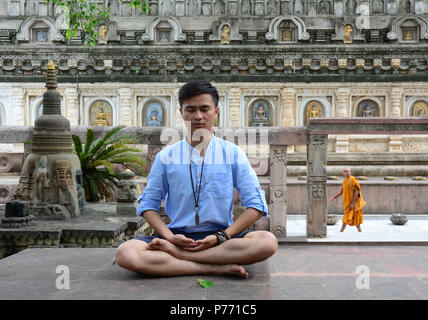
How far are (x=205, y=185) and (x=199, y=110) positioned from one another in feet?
1.83

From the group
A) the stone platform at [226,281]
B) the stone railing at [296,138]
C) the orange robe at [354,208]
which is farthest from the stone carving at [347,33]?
the stone platform at [226,281]

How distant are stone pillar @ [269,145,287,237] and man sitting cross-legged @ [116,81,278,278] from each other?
5.44 m

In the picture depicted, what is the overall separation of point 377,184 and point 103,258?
983 centimetres

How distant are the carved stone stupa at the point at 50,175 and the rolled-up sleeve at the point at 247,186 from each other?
3.94m

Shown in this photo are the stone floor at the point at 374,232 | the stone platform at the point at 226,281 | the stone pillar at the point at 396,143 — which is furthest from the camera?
the stone pillar at the point at 396,143

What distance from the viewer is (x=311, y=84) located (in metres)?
17.2

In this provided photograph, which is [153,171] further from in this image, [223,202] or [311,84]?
[311,84]

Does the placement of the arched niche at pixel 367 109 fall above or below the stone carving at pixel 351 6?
below

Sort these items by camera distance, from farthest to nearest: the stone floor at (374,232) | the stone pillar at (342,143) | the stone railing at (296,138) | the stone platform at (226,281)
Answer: the stone pillar at (342,143) < the stone floor at (374,232) < the stone railing at (296,138) < the stone platform at (226,281)

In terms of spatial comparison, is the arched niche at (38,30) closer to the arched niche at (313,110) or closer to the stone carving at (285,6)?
Answer: the stone carving at (285,6)

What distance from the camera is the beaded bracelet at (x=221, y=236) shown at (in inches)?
126

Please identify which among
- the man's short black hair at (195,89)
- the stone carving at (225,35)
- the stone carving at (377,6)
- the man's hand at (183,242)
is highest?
the stone carving at (377,6)

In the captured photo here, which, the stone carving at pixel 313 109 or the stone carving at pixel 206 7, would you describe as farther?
the stone carving at pixel 206 7
